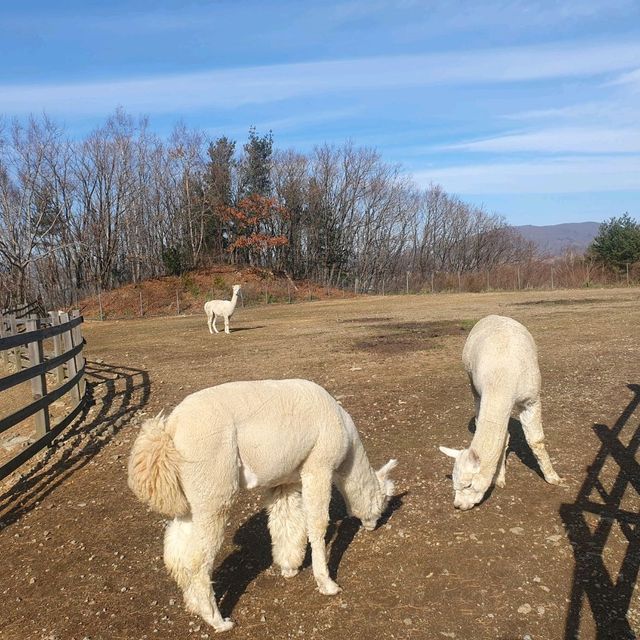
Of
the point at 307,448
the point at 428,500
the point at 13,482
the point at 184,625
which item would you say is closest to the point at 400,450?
the point at 428,500

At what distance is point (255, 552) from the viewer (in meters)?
4.46

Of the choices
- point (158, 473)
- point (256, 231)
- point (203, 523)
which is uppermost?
point (256, 231)

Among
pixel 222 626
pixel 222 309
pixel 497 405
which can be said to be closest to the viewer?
pixel 222 626

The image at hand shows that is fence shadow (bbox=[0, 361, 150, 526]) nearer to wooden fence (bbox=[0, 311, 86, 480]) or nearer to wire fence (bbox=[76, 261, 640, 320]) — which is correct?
wooden fence (bbox=[0, 311, 86, 480])

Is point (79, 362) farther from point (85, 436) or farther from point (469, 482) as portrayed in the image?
point (469, 482)

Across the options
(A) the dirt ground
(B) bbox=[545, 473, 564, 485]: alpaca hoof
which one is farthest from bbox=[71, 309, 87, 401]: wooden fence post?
(B) bbox=[545, 473, 564, 485]: alpaca hoof

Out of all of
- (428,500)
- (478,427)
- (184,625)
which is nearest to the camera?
(184,625)

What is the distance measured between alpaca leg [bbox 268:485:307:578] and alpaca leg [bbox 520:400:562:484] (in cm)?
259

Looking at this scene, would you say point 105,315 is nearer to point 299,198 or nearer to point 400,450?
point 299,198

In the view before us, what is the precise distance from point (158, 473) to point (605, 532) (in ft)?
11.7

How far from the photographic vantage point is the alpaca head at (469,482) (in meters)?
4.63

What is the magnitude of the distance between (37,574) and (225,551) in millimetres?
1481

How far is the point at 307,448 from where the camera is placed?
374 cm

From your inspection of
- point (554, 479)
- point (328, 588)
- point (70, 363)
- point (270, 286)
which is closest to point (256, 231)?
point (270, 286)
